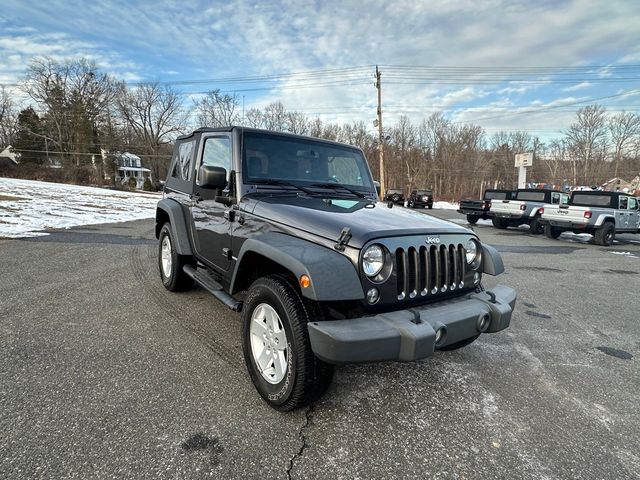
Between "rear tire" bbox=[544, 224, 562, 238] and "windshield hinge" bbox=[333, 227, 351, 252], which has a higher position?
"windshield hinge" bbox=[333, 227, 351, 252]

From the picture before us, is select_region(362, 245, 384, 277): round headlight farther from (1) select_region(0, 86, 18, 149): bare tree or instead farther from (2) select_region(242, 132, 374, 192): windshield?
(1) select_region(0, 86, 18, 149): bare tree

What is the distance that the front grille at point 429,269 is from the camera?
2387 millimetres

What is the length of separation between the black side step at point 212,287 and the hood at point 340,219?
2.62 ft

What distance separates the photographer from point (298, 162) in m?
3.62

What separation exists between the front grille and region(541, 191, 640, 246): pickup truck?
12.8m

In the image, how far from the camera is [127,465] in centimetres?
195

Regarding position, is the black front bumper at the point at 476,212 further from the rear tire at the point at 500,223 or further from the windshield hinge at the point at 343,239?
the windshield hinge at the point at 343,239

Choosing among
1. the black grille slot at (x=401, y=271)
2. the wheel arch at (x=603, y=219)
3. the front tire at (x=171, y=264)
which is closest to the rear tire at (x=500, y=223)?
the wheel arch at (x=603, y=219)

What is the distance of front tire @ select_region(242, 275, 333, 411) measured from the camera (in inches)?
88.7

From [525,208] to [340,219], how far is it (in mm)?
15012

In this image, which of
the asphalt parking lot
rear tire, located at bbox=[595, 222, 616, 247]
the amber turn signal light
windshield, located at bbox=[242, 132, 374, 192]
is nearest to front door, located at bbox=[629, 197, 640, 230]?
rear tire, located at bbox=[595, 222, 616, 247]

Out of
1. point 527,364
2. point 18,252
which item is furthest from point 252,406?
point 18,252

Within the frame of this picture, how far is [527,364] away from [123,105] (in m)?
58.9

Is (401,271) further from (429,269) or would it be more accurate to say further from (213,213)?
(213,213)
